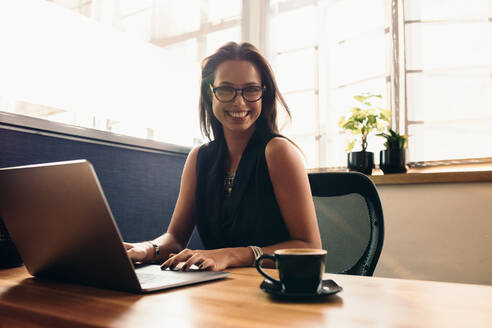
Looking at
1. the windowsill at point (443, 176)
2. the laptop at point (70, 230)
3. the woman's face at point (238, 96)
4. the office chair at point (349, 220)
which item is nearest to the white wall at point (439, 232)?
the windowsill at point (443, 176)

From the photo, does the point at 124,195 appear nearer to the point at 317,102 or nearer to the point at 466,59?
the point at 317,102

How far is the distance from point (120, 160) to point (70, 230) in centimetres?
108

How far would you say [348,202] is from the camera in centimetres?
118

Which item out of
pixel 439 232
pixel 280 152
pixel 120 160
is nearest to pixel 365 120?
pixel 439 232

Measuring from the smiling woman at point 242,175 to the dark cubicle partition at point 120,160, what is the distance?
1.12 feet

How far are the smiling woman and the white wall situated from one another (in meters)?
0.90

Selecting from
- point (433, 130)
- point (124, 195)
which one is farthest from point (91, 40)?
point (433, 130)

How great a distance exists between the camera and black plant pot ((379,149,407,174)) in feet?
6.53

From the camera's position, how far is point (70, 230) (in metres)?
0.61

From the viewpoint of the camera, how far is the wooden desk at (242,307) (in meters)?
0.46

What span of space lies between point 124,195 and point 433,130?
1.62m

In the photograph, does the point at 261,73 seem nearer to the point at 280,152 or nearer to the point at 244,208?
the point at 280,152

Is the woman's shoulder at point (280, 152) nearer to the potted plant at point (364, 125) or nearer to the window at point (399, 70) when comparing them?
the potted plant at point (364, 125)

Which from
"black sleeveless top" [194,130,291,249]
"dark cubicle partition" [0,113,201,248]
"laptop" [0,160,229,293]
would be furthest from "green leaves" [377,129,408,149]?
"laptop" [0,160,229,293]
